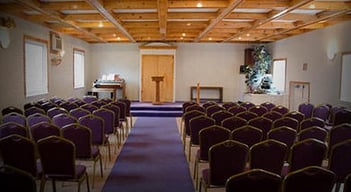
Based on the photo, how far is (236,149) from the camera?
11.6 feet

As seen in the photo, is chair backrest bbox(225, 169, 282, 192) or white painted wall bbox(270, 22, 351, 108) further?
white painted wall bbox(270, 22, 351, 108)

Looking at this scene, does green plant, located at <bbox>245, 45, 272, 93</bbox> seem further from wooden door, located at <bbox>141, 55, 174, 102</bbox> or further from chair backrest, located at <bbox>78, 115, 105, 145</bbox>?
chair backrest, located at <bbox>78, 115, 105, 145</bbox>

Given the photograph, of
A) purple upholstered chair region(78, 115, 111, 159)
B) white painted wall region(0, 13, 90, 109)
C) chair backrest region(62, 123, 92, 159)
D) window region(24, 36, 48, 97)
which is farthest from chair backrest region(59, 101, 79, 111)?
chair backrest region(62, 123, 92, 159)

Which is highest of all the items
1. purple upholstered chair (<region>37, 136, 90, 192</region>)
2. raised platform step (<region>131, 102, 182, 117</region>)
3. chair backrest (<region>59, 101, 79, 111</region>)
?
chair backrest (<region>59, 101, 79, 111</region>)

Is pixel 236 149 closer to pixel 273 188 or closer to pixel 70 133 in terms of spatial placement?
pixel 273 188

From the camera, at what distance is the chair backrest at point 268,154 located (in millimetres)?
3660

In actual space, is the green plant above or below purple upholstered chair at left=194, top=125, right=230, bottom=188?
above

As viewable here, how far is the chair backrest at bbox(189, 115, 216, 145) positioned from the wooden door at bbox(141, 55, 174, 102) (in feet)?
30.1

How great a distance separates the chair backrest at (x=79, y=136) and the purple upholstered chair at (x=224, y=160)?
1840 mm

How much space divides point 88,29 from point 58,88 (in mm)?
2334

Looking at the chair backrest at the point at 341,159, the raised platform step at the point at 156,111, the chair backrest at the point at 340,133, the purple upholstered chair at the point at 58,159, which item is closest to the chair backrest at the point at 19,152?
the purple upholstered chair at the point at 58,159

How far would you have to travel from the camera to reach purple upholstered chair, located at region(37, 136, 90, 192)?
11.7 feet

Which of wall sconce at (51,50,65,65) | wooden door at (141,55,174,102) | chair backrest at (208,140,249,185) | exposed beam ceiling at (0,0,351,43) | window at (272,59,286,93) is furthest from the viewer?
wooden door at (141,55,174,102)

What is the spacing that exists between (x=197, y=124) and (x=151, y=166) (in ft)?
3.54
